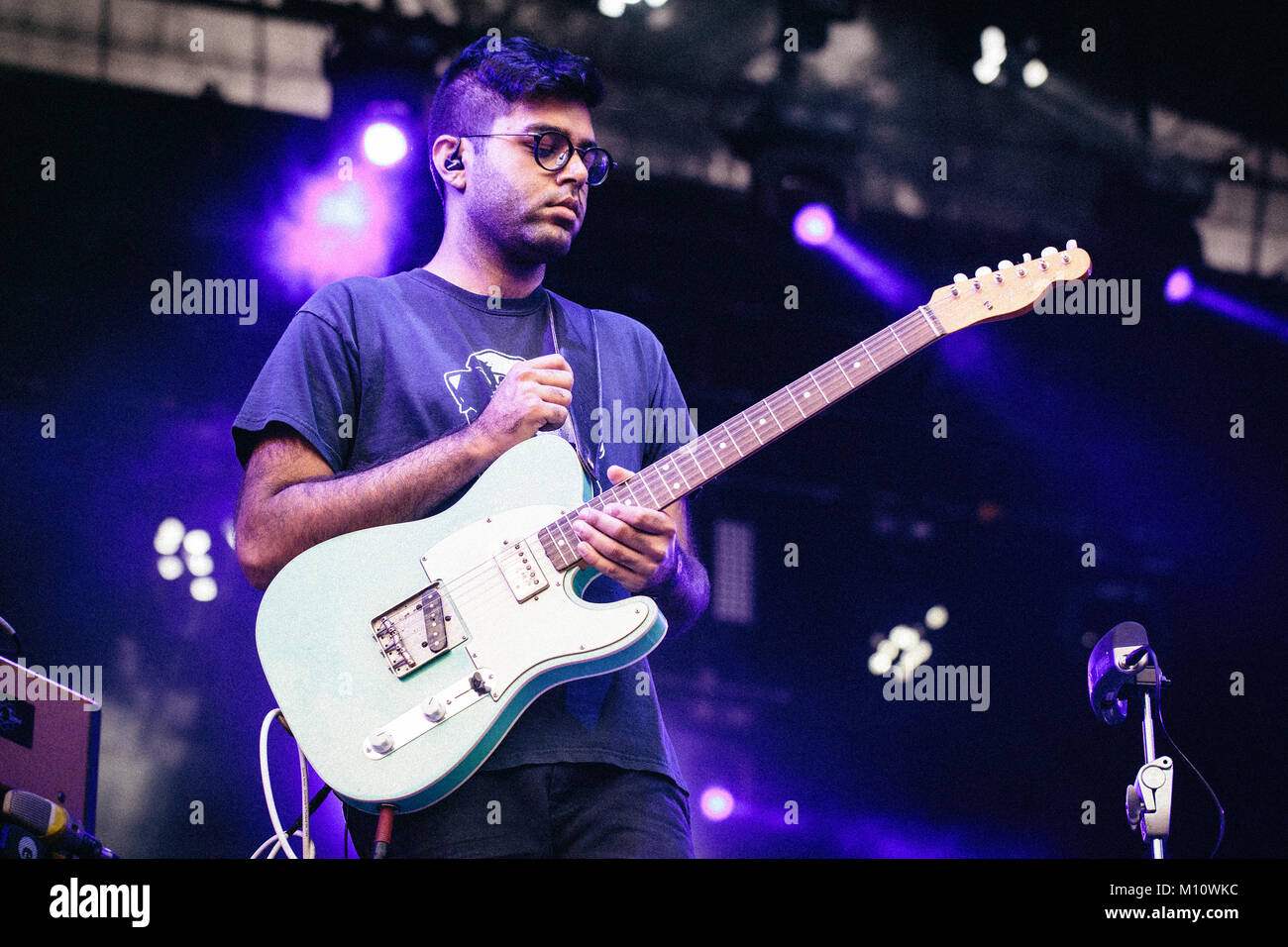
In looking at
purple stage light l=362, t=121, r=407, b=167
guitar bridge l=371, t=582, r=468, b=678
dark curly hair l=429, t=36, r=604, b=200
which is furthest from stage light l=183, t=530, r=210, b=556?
guitar bridge l=371, t=582, r=468, b=678

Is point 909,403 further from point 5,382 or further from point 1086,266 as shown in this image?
point 5,382

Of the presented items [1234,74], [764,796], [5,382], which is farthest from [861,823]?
[5,382]

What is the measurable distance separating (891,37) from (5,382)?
12.6 feet

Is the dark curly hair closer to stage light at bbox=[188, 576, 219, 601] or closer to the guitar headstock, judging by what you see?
the guitar headstock

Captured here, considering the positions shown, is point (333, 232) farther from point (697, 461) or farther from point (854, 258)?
point (697, 461)

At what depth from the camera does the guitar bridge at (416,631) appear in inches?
92.7

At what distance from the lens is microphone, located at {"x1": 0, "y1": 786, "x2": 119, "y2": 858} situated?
226 cm

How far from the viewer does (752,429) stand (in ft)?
8.71

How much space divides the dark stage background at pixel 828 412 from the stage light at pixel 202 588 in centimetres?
5

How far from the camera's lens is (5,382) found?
4414 mm
